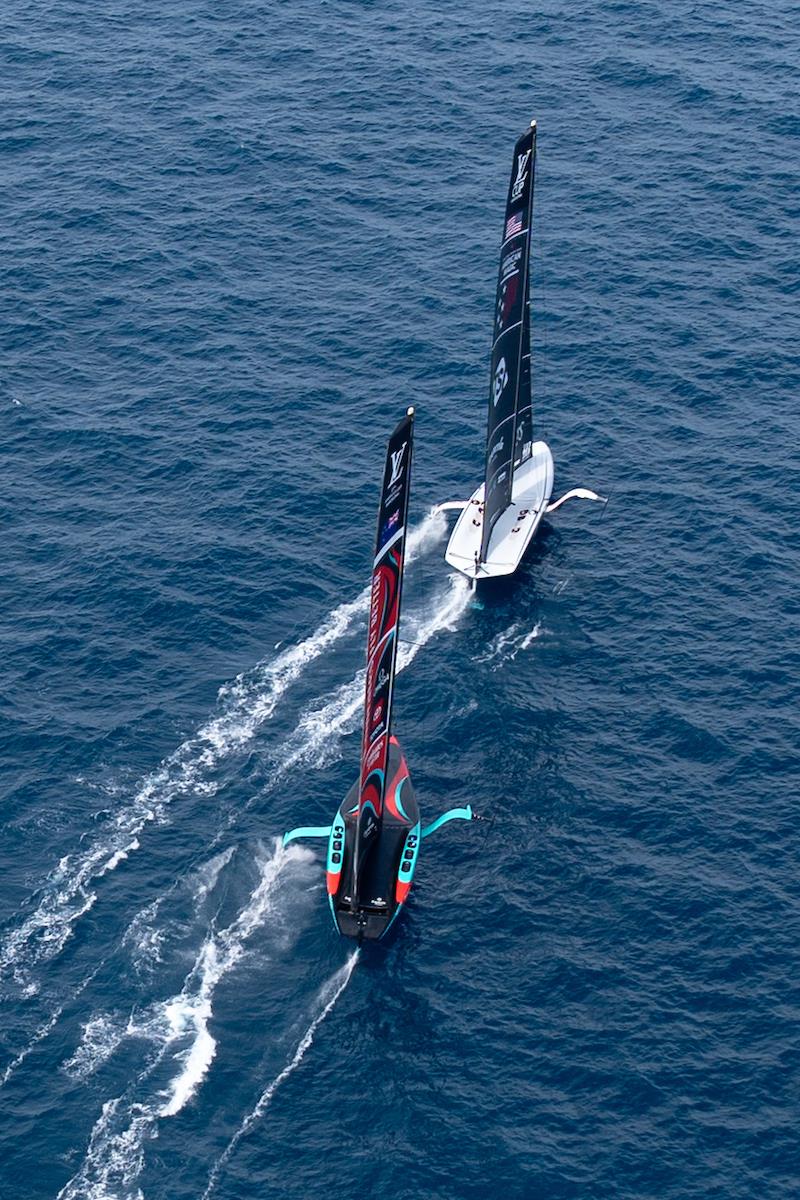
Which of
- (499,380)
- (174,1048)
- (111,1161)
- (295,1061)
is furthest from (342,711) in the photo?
(111,1161)

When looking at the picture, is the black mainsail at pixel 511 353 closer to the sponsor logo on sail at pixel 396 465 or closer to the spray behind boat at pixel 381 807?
the spray behind boat at pixel 381 807

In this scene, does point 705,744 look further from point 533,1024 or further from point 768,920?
point 533,1024

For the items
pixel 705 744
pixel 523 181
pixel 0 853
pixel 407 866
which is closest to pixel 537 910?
pixel 407 866

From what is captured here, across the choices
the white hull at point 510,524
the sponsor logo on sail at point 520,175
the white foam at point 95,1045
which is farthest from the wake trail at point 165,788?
the sponsor logo on sail at point 520,175

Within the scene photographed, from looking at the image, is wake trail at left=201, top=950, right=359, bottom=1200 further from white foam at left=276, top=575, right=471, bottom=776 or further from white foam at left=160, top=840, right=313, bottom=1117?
white foam at left=276, top=575, right=471, bottom=776

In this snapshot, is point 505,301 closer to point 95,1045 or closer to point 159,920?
point 159,920
